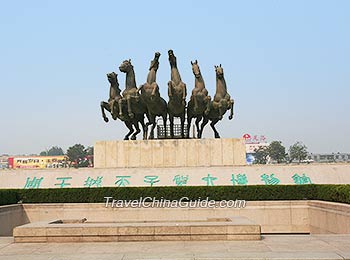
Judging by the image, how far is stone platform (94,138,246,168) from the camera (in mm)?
18984

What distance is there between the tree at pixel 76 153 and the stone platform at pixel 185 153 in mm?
79566

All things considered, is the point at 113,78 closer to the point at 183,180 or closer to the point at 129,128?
the point at 129,128

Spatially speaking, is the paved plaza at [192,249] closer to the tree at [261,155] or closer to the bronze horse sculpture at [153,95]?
the bronze horse sculpture at [153,95]

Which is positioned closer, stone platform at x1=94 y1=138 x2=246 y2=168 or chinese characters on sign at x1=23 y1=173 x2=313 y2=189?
chinese characters on sign at x1=23 y1=173 x2=313 y2=189

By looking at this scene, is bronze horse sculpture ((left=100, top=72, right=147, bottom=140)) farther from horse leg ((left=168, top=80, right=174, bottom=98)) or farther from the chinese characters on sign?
the chinese characters on sign

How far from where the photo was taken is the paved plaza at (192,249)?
7000 mm

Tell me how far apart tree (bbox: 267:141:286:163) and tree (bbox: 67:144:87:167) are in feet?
129

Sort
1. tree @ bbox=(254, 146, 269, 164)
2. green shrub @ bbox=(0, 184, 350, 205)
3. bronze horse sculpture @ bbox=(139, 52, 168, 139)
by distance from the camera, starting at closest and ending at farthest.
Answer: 1. green shrub @ bbox=(0, 184, 350, 205)
2. bronze horse sculpture @ bbox=(139, 52, 168, 139)
3. tree @ bbox=(254, 146, 269, 164)

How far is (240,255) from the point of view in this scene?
276 inches

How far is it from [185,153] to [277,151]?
73.9m

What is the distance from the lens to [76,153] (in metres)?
100

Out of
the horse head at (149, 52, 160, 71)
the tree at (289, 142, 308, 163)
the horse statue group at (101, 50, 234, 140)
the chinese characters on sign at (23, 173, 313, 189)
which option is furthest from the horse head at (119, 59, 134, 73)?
the tree at (289, 142, 308, 163)

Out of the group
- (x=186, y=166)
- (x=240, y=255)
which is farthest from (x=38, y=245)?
(x=186, y=166)

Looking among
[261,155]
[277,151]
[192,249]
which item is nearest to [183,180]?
[192,249]
